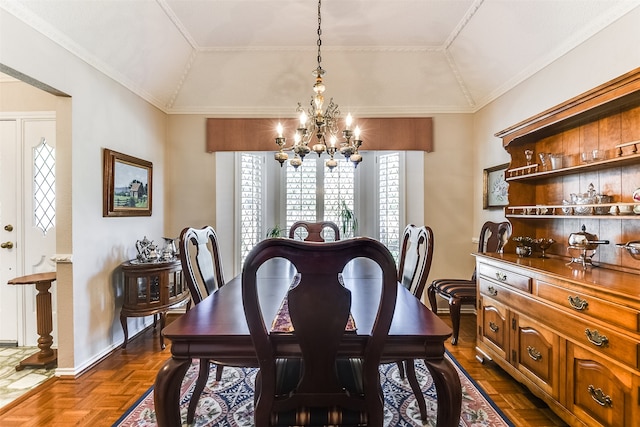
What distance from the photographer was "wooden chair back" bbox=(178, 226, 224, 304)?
1586 millimetres

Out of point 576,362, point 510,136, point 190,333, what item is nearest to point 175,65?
point 190,333

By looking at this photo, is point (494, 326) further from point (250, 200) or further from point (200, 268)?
point (250, 200)

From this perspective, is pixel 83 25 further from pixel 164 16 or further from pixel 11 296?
pixel 11 296

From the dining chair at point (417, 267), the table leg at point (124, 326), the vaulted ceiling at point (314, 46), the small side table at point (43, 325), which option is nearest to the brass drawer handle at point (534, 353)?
the dining chair at point (417, 267)

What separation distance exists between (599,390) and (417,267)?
988 mm

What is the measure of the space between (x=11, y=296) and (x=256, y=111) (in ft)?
9.68

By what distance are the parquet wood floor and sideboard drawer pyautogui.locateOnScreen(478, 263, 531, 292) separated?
0.72 m

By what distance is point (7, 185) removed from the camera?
2.73 meters

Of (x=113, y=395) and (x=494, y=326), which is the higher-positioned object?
(x=494, y=326)

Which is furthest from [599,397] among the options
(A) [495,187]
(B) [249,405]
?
(A) [495,187]

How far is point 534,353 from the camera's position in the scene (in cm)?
187

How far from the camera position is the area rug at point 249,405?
179 cm

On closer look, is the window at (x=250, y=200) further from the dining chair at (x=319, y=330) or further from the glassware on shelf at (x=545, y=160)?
the glassware on shelf at (x=545, y=160)

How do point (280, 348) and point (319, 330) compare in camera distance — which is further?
point (280, 348)
